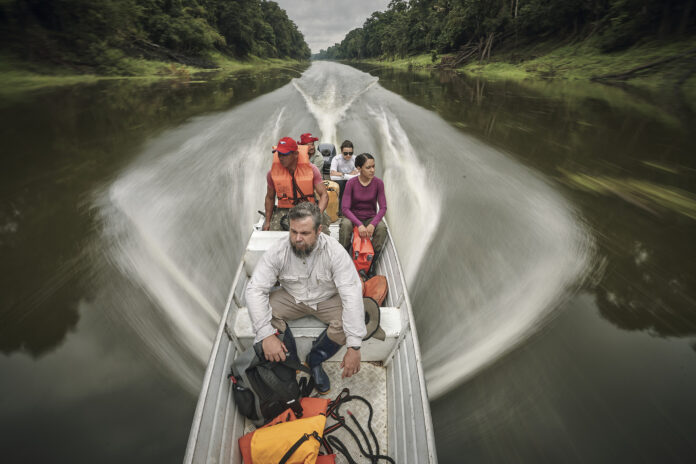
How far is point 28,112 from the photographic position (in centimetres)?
1333

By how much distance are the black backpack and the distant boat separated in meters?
0.11

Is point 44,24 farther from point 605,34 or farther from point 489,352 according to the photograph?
point 605,34

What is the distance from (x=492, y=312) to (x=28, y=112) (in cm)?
1984

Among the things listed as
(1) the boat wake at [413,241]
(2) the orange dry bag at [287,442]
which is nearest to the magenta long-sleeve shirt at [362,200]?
(1) the boat wake at [413,241]

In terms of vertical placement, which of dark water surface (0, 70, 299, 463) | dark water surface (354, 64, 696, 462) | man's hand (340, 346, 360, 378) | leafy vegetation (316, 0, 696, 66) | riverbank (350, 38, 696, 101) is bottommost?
dark water surface (354, 64, 696, 462)

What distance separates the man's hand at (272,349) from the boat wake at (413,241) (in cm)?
158

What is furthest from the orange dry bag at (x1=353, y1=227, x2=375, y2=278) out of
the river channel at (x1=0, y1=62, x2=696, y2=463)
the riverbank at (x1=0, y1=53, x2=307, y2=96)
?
the riverbank at (x1=0, y1=53, x2=307, y2=96)

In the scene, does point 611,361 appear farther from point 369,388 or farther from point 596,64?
point 596,64

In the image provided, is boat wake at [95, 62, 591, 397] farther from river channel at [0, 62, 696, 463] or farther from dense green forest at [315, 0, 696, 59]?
dense green forest at [315, 0, 696, 59]

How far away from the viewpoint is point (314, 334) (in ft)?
9.37

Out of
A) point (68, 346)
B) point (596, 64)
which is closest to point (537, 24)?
point (596, 64)

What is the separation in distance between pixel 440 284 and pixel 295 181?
287 cm

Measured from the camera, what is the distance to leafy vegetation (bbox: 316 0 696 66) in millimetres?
23203

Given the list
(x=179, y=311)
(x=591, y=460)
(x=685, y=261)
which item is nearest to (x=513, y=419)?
(x=591, y=460)
